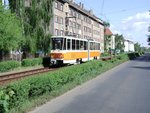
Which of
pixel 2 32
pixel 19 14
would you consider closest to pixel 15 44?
pixel 2 32

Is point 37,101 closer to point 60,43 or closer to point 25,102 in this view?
point 25,102

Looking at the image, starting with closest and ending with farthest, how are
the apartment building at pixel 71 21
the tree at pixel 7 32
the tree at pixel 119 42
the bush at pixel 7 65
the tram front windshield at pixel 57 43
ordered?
the bush at pixel 7 65 → the tree at pixel 7 32 → the tram front windshield at pixel 57 43 → the apartment building at pixel 71 21 → the tree at pixel 119 42

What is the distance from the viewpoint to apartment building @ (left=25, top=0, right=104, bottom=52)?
239 feet

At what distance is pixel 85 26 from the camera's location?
338 ft

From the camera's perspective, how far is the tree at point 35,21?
136ft

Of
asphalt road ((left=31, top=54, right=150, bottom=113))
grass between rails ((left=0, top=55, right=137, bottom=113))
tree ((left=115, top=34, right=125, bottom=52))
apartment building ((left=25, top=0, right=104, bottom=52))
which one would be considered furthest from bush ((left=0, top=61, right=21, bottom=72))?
tree ((left=115, top=34, right=125, bottom=52))

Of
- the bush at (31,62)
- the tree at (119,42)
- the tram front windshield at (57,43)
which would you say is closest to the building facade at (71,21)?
the bush at (31,62)

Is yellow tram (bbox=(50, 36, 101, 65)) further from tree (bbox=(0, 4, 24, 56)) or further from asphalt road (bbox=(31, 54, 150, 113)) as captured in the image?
asphalt road (bbox=(31, 54, 150, 113))

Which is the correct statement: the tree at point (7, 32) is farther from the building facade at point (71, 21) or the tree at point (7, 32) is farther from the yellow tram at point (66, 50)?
the building facade at point (71, 21)

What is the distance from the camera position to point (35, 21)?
4269 cm

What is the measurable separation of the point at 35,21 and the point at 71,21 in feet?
142

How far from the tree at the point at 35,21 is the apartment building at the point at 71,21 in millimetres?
11174

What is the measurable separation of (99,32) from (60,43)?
312 feet

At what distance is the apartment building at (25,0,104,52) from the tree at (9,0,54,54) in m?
11.2
